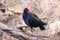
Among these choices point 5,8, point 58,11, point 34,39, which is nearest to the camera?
point 34,39

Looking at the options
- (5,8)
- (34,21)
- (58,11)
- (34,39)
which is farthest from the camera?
(5,8)

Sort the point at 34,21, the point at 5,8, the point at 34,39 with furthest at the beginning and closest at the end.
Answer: the point at 5,8 < the point at 34,21 < the point at 34,39

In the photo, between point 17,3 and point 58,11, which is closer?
point 58,11

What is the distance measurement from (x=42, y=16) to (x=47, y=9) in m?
0.28

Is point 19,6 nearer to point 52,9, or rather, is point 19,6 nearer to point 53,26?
point 52,9

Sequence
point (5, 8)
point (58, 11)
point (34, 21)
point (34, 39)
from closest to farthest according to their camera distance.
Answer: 1. point (34, 39)
2. point (34, 21)
3. point (58, 11)
4. point (5, 8)

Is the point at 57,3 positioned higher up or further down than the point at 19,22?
higher up

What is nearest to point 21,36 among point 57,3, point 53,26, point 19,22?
point 53,26

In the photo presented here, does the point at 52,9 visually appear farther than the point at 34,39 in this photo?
Yes

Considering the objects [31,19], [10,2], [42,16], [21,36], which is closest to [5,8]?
[10,2]

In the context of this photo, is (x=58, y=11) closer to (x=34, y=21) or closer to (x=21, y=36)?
(x=34, y=21)

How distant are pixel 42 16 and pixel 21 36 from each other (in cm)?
225

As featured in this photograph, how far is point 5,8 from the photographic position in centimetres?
765

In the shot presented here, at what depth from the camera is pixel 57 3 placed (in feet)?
24.4
